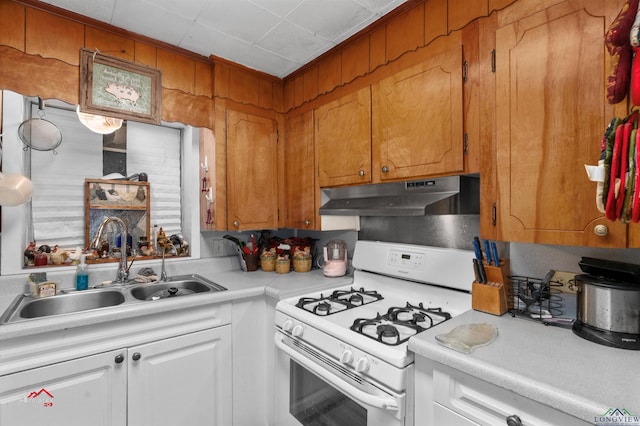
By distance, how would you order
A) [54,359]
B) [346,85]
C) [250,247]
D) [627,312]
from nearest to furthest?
[627,312] → [54,359] → [346,85] → [250,247]

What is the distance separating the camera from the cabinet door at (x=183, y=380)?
1461mm

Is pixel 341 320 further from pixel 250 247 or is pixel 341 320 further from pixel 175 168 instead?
pixel 175 168

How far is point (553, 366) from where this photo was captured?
2.81 feet

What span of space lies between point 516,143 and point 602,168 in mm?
324

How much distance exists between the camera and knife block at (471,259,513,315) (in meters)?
1.25

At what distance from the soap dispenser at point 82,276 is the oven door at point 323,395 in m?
1.17

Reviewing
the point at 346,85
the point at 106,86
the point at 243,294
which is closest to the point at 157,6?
the point at 106,86

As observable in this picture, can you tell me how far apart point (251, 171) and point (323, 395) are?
148cm

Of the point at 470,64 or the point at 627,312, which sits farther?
the point at 470,64

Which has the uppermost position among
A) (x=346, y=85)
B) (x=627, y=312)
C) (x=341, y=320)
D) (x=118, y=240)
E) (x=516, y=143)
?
(x=346, y=85)

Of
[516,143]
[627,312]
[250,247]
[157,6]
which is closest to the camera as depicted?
[627,312]

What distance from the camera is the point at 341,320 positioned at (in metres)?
1.36

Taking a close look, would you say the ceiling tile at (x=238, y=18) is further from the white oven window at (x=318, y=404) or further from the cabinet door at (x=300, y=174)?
the white oven window at (x=318, y=404)

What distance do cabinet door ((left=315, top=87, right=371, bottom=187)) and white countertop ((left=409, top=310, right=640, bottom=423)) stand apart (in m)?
0.96
